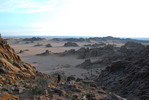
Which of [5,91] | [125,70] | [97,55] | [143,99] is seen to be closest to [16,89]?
[5,91]

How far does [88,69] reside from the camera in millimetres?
18359

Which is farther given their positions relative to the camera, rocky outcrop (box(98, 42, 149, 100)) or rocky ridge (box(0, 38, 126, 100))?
rocky outcrop (box(98, 42, 149, 100))

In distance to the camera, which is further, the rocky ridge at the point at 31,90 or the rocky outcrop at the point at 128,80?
the rocky outcrop at the point at 128,80

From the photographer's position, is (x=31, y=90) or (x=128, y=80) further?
(x=128, y=80)

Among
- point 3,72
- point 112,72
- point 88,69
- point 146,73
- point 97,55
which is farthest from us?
point 97,55

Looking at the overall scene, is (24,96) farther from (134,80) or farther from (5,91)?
(134,80)

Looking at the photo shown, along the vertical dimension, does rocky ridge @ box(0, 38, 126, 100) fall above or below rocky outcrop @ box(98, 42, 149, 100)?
above

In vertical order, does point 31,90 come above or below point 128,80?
above

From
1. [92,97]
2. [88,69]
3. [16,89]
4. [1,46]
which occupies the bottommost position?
[88,69]

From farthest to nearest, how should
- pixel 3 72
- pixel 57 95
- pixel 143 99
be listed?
pixel 143 99 < pixel 3 72 < pixel 57 95

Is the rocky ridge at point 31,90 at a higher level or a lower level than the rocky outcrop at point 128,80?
higher

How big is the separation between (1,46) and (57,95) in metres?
4.64

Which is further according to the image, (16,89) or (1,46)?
A: (1,46)

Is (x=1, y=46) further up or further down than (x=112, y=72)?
further up
